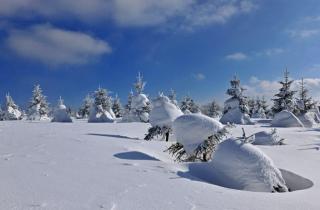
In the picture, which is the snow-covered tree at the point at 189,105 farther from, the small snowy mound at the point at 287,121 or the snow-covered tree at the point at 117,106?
the small snowy mound at the point at 287,121

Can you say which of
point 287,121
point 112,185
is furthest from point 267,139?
point 112,185

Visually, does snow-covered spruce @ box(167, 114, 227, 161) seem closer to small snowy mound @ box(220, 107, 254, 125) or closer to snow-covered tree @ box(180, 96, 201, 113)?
small snowy mound @ box(220, 107, 254, 125)

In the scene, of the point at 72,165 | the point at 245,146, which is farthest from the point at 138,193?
the point at 245,146

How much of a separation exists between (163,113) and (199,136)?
4.80 m

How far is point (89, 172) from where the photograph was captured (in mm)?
5977

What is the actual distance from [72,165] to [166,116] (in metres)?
7.95

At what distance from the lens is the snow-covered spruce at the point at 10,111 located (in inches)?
1822

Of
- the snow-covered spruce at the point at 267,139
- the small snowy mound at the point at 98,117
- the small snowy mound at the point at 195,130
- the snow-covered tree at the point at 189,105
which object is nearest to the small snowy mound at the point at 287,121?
the snow-covered spruce at the point at 267,139

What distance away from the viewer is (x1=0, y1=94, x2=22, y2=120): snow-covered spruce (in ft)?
152

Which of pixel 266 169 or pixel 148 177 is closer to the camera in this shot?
pixel 148 177

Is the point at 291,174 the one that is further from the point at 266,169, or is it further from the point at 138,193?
the point at 138,193

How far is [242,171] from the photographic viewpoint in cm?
683

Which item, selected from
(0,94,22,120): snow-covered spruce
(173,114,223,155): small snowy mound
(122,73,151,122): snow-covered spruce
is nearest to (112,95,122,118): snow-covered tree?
(0,94,22,120): snow-covered spruce

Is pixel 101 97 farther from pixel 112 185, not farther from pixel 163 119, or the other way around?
pixel 112 185
